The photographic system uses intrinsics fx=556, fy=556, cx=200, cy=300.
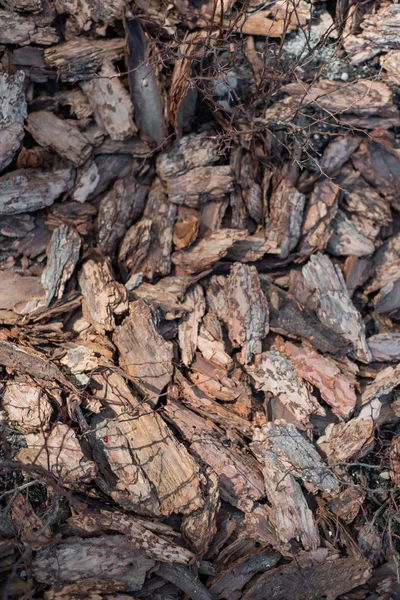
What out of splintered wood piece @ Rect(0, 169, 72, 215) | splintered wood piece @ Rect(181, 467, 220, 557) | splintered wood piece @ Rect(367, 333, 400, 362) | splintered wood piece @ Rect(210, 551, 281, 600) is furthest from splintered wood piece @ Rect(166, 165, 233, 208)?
splintered wood piece @ Rect(210, 551, 281, 600)

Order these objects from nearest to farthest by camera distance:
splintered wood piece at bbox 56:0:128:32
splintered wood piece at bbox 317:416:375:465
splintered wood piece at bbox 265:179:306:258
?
1. splintered wood piece at bbox 317:416:375:465
2. splintered wood piece at bbox 56:0:128:32
3. splintered wood piece at bbox 265:179:306:258

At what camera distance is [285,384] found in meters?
3.30

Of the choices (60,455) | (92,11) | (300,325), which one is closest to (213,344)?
(300,325)

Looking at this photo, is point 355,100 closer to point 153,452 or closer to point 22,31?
point 22,31

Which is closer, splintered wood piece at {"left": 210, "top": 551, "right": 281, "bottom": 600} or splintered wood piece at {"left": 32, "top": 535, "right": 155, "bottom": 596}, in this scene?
splintered wood piece at {"left": 32, "top": 535, "right": 155, "bottom": 596}

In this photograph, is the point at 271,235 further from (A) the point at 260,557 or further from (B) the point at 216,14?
(A) the point at 260,557

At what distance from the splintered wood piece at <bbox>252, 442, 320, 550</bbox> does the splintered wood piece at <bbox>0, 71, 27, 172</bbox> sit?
7.73ft

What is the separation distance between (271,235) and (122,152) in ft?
3.64

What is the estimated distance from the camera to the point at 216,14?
3564mm

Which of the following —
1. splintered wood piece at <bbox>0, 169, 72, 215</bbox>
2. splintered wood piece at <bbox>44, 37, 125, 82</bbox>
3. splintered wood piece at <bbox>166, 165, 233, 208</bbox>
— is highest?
splintered wood piece at <bbox>44, 37, 125, 82</bbox>

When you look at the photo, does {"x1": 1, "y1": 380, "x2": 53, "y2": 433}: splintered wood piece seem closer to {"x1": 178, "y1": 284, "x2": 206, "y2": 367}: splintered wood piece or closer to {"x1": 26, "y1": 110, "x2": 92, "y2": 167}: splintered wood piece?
{"x1": 178, "y1": 284, "x2": 206, "y2": 367}: splintered wood piece

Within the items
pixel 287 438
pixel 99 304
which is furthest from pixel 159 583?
pixel 99 304

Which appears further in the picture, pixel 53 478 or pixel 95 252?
pixel 95 252

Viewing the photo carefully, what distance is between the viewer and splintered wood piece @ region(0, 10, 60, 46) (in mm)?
3342
